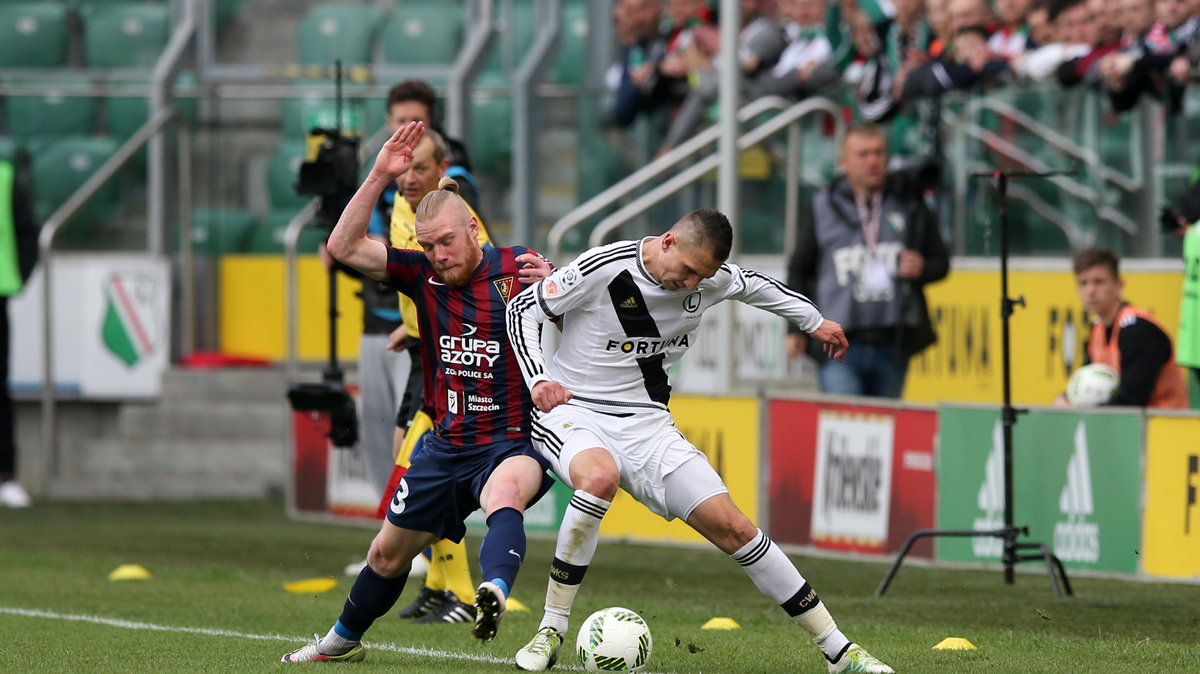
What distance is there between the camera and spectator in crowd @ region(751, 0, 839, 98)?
47.6 feet

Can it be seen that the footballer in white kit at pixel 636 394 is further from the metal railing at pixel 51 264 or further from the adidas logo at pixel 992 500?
the metal railing at pixel 51 264

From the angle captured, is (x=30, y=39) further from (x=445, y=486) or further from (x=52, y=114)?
(x=445, y=486)

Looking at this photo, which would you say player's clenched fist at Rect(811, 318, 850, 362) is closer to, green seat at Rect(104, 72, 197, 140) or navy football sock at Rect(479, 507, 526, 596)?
navy football sock at Rect(479, 507, 526, 596)

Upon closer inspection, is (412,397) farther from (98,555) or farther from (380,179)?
(98,555)

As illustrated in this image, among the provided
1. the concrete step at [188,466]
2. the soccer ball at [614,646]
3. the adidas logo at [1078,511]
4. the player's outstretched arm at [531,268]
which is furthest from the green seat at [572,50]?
the soccer ball at [614,646]

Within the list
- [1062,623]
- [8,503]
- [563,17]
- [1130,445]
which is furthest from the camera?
[563,17]

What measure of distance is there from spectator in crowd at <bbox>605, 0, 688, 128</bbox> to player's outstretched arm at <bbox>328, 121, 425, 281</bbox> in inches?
294

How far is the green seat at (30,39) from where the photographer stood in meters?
17.9

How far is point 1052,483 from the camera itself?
10969 mm

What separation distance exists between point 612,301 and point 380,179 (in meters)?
0.99

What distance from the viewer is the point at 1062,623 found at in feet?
29.4

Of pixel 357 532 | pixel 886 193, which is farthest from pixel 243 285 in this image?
pixel 886 193

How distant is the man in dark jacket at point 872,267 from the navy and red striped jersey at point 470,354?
15.6 ft

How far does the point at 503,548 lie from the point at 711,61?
8.54 m
